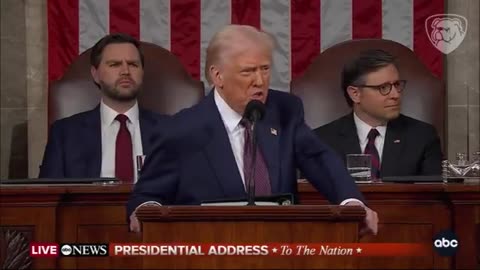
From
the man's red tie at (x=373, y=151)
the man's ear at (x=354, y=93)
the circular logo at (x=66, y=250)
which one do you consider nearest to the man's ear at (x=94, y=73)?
the man's ear at (x=354, y=93)

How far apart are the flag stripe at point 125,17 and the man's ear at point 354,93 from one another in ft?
4.56

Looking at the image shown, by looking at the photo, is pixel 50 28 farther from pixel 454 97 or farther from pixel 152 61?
pixel 454 97

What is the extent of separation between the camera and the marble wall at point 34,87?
6.74 meters

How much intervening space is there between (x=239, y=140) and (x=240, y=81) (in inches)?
8.4

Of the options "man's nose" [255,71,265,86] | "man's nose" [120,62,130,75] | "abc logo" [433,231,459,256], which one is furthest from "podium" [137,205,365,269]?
"man's nose" [120,62,130,75]

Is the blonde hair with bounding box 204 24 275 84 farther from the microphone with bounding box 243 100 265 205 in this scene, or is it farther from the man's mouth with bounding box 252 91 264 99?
the microphone with bounding box 243 100 265 205

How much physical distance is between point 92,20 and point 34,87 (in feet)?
1.73

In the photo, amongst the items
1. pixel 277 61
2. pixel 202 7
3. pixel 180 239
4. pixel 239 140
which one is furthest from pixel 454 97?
pixel 180 239

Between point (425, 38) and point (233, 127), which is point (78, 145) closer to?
point (233, 127)

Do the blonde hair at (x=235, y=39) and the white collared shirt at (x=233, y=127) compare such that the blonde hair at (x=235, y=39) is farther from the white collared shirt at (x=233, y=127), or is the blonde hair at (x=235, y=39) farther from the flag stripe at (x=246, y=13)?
the flag stripe at (x=246, y=13)

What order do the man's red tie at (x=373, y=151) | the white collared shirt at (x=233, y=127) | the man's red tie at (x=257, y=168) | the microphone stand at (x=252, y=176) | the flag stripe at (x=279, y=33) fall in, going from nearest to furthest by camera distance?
1. the microphone stand at (x=252, y=176)
2. the man's red tie at (x=257, y=168)
3. the white collared shirt at (x=233, y=127)
4. the man's red tie at (x=373, y=151)
5. the flag stripe at (x=279, y=33)

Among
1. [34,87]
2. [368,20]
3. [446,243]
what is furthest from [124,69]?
[446,243]

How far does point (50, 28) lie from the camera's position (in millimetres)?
6613

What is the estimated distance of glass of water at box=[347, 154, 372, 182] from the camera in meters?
5.00
